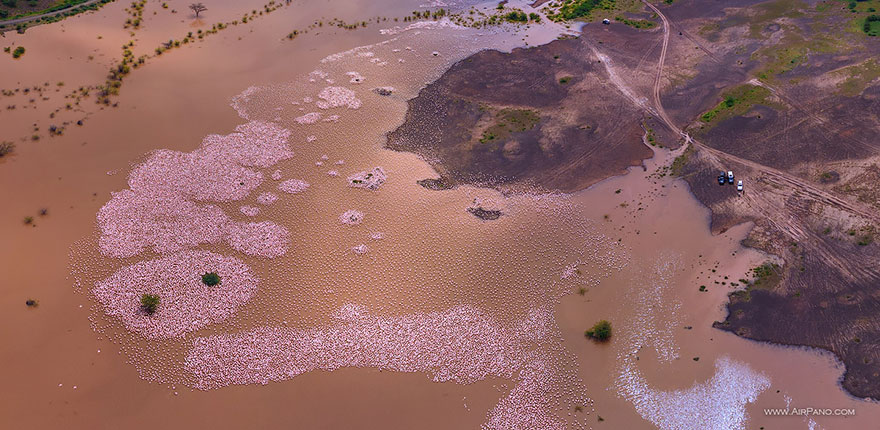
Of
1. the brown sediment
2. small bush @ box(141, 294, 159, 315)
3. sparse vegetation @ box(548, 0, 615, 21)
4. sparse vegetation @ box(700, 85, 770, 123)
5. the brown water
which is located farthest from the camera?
sparse vegetation @ box(548, 0, 615, 21)

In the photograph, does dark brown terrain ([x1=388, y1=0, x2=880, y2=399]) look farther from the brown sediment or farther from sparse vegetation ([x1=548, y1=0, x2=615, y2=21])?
sparse vegetation ([x1=548, y1=0, x2=615, y2=21])

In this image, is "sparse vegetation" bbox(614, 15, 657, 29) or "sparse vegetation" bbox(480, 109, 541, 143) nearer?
"sparse vegetation" bbox(480, 109, 541, 143)

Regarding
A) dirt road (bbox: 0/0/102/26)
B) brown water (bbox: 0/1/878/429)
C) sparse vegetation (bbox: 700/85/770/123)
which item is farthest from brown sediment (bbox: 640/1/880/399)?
dirt road (bbox: 0/0/102/26)

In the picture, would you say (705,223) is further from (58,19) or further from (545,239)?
(58,19)

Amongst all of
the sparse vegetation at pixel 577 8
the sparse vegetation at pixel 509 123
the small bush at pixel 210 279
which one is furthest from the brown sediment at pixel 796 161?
the small bush at pixel 210 279

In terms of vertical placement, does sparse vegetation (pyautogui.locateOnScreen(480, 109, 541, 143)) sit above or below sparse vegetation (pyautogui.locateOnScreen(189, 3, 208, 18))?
below

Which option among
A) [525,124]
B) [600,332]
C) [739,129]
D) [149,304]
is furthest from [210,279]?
[739,129]

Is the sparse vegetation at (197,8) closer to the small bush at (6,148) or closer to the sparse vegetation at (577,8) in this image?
the small bush at (6,148)
